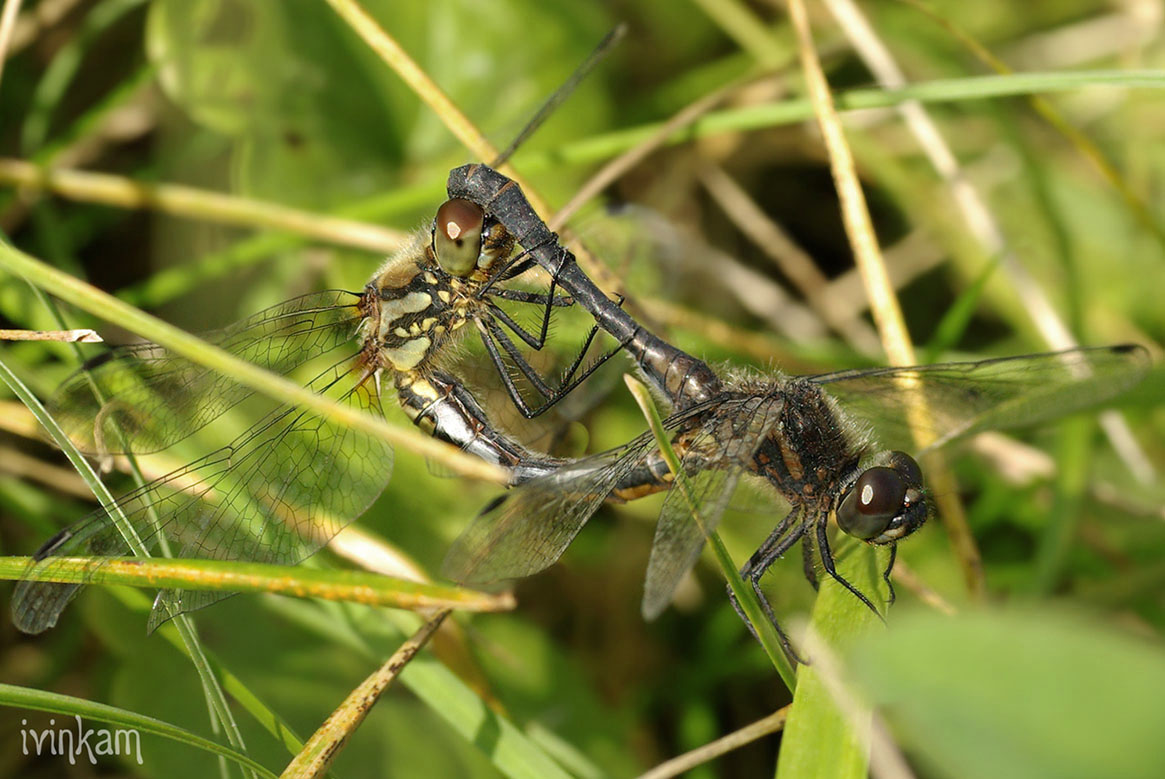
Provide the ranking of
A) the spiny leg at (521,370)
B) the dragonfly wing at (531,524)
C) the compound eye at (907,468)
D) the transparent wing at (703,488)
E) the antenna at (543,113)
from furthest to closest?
the antenna at (543,113), the spiny leg at (521,370), the compound eye at (907,468), the dragonfly wing at (531,524), the transparent wing at (703,488)

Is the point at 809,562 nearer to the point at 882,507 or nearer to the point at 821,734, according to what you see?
the point at 882,507

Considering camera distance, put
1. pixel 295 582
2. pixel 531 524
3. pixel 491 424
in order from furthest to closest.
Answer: pixel 491 424, pixel 531 524, pixel 295 582

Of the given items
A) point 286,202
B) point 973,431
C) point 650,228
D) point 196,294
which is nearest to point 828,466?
point 973,431

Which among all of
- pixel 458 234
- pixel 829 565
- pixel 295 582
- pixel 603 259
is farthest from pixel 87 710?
pixel 603 259

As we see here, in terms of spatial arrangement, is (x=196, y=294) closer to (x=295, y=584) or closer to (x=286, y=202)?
(x=286, y=202)

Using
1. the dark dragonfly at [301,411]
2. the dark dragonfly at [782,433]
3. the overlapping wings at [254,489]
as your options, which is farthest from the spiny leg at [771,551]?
the overlapping wings at [254,489]

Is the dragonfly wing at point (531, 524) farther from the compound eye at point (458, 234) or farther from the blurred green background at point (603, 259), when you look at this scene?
the compound eye at point (458, 234)
